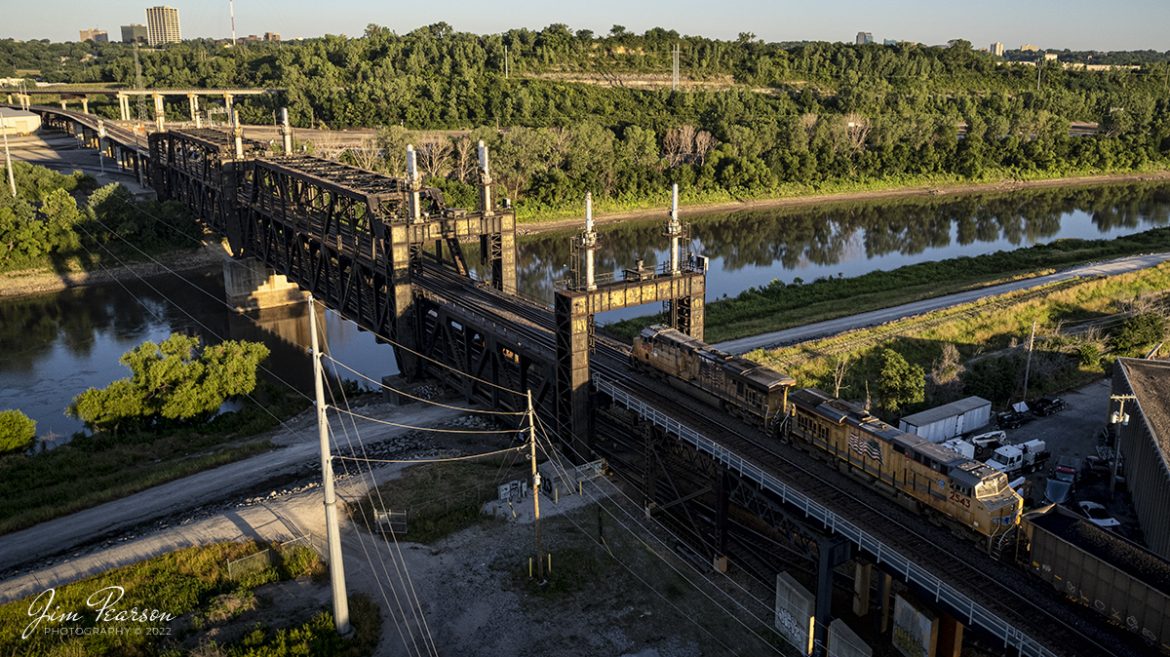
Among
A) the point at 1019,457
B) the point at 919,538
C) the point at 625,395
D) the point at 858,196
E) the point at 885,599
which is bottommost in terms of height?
the point at 1019,457

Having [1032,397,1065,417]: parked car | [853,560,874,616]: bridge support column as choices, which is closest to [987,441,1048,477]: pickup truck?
[1032,397,1065,417]: parked car

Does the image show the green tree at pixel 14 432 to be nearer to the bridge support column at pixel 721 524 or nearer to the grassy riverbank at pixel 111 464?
the grassy riverbank at pixel 111 464

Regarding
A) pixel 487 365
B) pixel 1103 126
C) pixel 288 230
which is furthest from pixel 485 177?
pixel 1103 126

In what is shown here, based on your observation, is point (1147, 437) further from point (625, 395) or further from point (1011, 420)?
point (625, 395)

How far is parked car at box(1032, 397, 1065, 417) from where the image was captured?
51.6 meters

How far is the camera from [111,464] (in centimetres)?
4600

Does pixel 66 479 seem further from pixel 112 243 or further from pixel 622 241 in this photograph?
pixel 622 241

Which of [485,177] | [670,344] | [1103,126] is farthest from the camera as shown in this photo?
[1103,126]

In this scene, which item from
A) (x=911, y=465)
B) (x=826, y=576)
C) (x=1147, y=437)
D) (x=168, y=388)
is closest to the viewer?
(x=826, y=576)

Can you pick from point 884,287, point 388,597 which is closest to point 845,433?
point 388,597

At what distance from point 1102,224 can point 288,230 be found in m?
113

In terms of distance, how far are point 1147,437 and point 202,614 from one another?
40.0m

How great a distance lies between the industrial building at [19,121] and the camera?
160 metres

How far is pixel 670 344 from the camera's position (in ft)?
131
